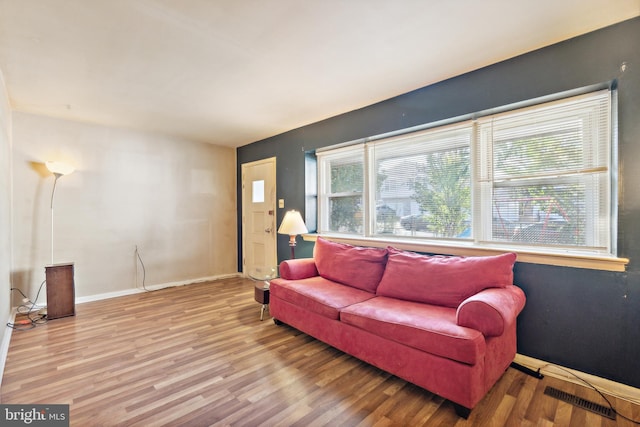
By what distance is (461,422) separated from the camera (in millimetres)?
1655

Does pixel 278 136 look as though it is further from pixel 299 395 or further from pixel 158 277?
pixel 299 395

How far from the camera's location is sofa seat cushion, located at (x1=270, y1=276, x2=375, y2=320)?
8.08ft

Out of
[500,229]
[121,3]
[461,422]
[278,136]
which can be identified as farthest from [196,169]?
[461,422]

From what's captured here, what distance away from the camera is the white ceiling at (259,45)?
68.7 inches

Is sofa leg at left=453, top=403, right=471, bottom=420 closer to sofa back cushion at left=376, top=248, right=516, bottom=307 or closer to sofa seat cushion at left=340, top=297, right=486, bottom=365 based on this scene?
sofa seat cushion at left=340, top=297, right=486, bottom=365

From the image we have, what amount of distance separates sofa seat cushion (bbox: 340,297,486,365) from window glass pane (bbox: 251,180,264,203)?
3.05 metres

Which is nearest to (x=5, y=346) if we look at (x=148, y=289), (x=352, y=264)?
(x=148, y=289)

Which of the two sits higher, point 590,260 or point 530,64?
point 530,64

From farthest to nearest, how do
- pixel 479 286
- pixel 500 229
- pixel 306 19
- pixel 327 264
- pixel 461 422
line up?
pixel 327 264, pixel 500 229, pixel 479 286, pixel 306 19, pixel 461 422

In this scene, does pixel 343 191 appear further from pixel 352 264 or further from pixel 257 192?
pixel 257 192

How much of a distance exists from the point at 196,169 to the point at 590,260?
16.7 ft

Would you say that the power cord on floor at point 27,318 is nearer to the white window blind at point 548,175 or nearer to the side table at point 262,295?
the side table at point 262,295

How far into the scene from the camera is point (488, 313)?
172 cm

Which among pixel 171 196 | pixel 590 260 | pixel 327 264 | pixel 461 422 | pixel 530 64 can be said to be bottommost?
pixel 461 422
